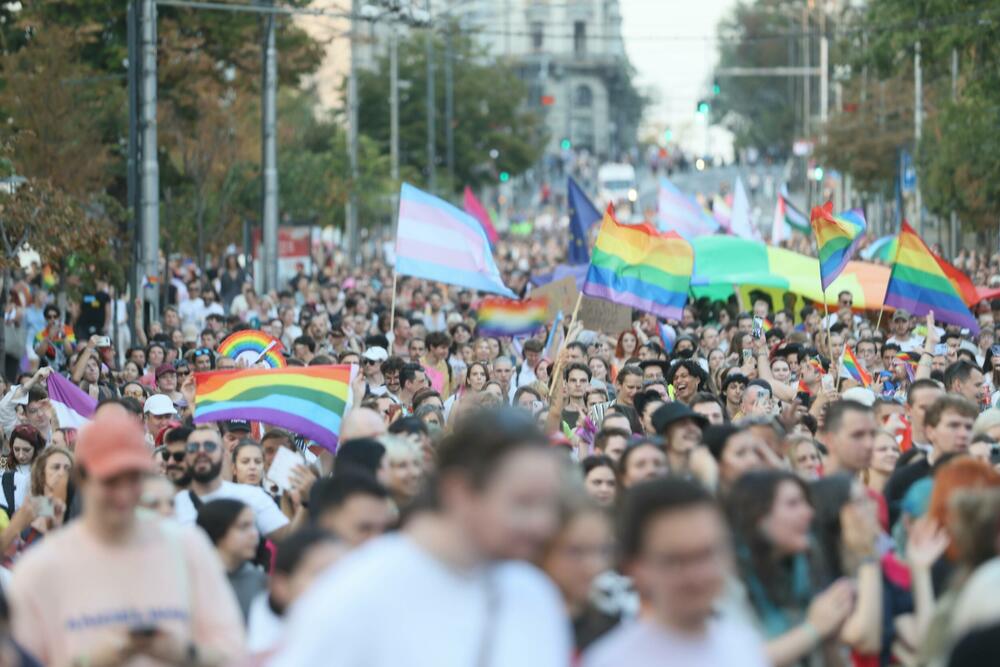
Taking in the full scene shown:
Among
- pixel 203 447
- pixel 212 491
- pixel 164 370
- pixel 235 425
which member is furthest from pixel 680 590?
pixel 164 370

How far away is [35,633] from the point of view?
5.76 metres

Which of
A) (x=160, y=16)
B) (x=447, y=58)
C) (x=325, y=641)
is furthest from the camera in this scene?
(x=447, y=58)

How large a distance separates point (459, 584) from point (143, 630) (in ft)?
5.35

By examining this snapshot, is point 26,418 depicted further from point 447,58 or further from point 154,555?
point 447,58

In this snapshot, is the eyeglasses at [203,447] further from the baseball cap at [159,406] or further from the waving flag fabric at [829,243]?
the waving flag fabric at [829,243]

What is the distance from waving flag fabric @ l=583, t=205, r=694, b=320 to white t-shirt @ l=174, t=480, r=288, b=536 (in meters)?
9.02

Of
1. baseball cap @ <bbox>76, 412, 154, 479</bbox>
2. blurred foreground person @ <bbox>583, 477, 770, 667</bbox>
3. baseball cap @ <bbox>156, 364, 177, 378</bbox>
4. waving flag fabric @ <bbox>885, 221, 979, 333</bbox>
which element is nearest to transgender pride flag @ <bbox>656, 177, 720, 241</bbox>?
waving flag fabric @ <bbox>885, 221, 979, 333</bbox>

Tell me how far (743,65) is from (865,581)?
430 feet

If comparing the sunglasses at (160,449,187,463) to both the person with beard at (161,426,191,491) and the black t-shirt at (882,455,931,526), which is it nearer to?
the person with beard at (161,426,191,491)

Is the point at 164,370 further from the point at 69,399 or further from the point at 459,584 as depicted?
the point at 459,584

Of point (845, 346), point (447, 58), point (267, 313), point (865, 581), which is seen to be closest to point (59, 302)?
point (267, 313)

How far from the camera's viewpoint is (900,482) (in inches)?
351

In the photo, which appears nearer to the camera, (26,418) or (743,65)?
(26,418)

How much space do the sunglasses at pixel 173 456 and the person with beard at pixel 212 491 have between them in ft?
2.00
